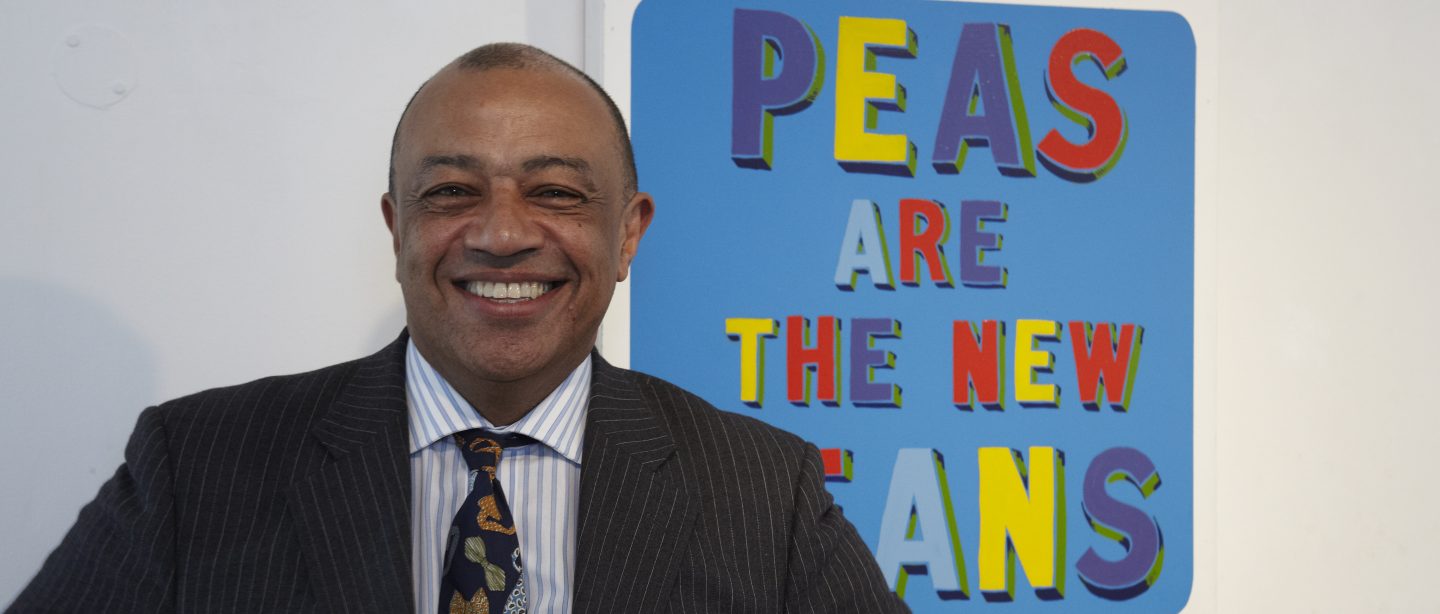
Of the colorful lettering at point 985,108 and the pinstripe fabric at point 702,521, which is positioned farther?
the colorful lettering at point 985,108

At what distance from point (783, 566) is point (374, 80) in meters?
0.95

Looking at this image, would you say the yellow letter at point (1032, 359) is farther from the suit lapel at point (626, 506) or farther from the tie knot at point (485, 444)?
the tie knot at point (485, 444)

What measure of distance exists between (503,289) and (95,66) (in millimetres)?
871

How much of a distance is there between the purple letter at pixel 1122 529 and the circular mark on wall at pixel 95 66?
5.04ft

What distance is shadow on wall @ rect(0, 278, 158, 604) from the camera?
61.1 inches

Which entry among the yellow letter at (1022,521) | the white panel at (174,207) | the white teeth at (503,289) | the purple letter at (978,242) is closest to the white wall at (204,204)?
the white panel at (174,207)

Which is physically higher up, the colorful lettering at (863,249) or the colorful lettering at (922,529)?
the colorful lettering at (863,249)

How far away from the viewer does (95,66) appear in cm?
157

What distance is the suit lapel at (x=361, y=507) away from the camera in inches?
40.7

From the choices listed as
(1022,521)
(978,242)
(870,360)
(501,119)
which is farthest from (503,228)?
(1022,521)

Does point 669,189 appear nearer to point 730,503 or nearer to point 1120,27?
point 730,503

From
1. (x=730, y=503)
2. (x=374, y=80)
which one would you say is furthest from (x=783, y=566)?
(x=374, y=80)

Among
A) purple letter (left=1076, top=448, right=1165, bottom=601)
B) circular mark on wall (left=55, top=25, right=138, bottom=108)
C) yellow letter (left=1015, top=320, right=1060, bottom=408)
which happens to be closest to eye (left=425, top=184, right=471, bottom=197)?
circular mark on wall (left=55, top=25, right=138, bottom=108)

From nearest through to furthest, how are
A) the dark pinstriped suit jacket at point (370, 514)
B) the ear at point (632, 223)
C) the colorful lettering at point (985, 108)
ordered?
the dark pinstriped suit jacket at point (370, 514) → the ear at point (632, 223) → the colorful lettering at point (985, 108)
